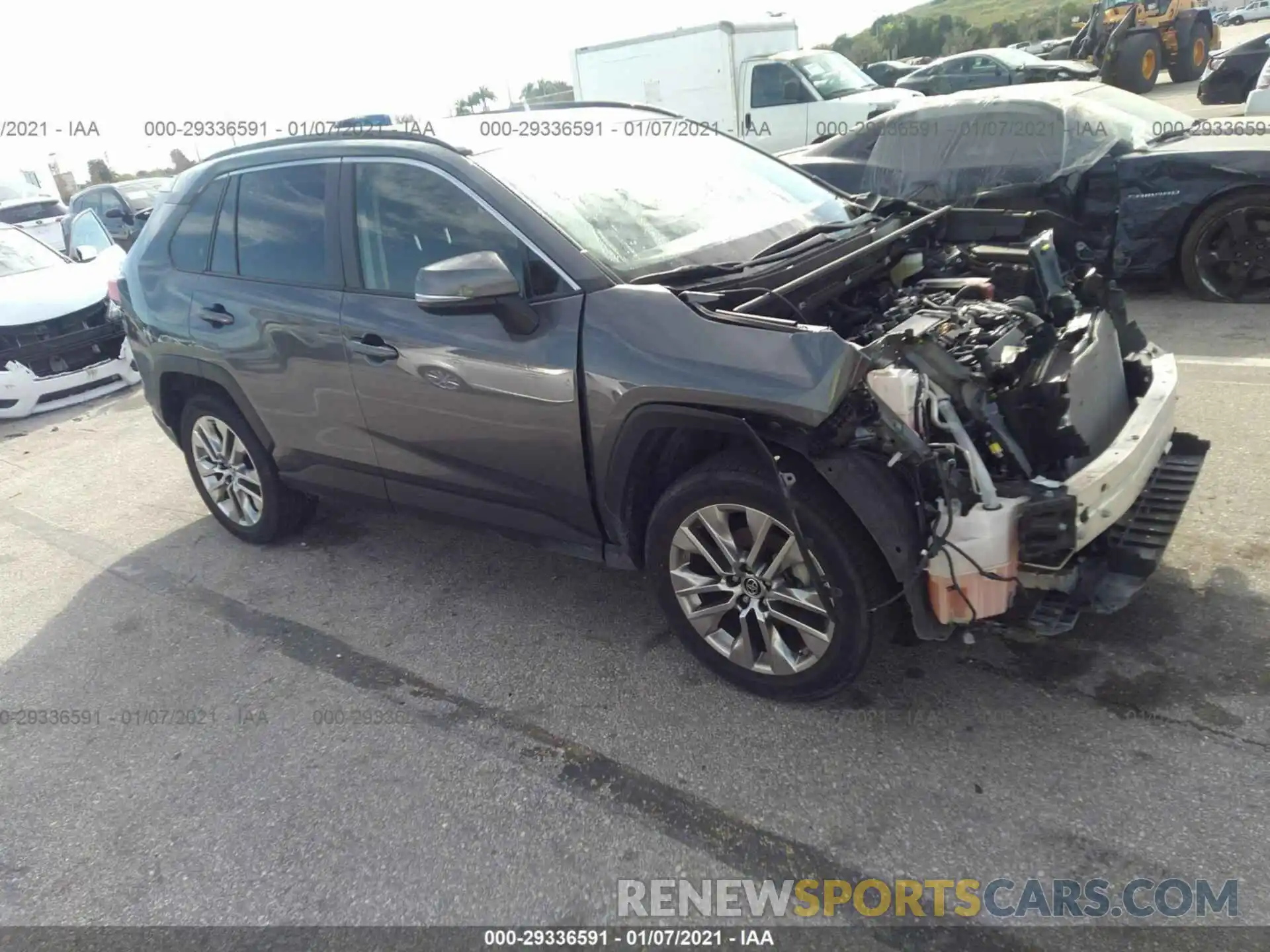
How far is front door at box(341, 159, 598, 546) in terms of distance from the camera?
10.4 ft

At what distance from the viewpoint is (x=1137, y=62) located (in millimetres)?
19453

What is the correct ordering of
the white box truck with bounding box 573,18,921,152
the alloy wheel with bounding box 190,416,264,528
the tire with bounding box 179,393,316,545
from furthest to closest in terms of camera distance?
the white box truck with bounding box 573,18,921,152, the alloy wheel with bounding box 190,416,264,528, the tire with bounding box 179,393,316,545

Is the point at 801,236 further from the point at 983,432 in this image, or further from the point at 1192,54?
the point at 1192,54

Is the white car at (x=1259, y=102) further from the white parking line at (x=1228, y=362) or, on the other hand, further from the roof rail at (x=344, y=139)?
the roof rail at (x=344, y=139)

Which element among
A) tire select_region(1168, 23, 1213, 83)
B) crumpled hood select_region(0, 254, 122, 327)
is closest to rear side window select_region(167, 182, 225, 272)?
crumpled hood select_region(0, 254, 122, 327)

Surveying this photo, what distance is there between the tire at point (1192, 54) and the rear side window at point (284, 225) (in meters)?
22.8

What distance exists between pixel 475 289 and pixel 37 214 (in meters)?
17.1

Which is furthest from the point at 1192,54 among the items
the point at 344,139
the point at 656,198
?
the point at 344,139

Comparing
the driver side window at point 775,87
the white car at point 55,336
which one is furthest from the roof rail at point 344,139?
the driver side window at point 775,87

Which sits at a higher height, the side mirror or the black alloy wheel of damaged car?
the side mirror

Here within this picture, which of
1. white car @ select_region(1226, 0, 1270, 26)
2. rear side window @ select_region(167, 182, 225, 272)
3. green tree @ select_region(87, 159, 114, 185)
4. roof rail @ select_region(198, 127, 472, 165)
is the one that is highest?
roof rail @ select_region(198, 127, 472, 165)

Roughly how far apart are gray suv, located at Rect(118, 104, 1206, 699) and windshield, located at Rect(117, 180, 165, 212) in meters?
11.9

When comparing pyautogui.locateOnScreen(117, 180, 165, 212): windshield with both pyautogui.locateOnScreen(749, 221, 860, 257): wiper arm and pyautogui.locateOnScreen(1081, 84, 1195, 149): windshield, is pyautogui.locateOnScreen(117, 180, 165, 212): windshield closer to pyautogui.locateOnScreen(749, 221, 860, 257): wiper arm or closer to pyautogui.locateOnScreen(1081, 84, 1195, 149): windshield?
pyautogui.locateOnScreen(1081, 84, 1195, 149): windshield

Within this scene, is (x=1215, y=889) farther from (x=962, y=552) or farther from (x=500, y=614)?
(x=500, y=614)
